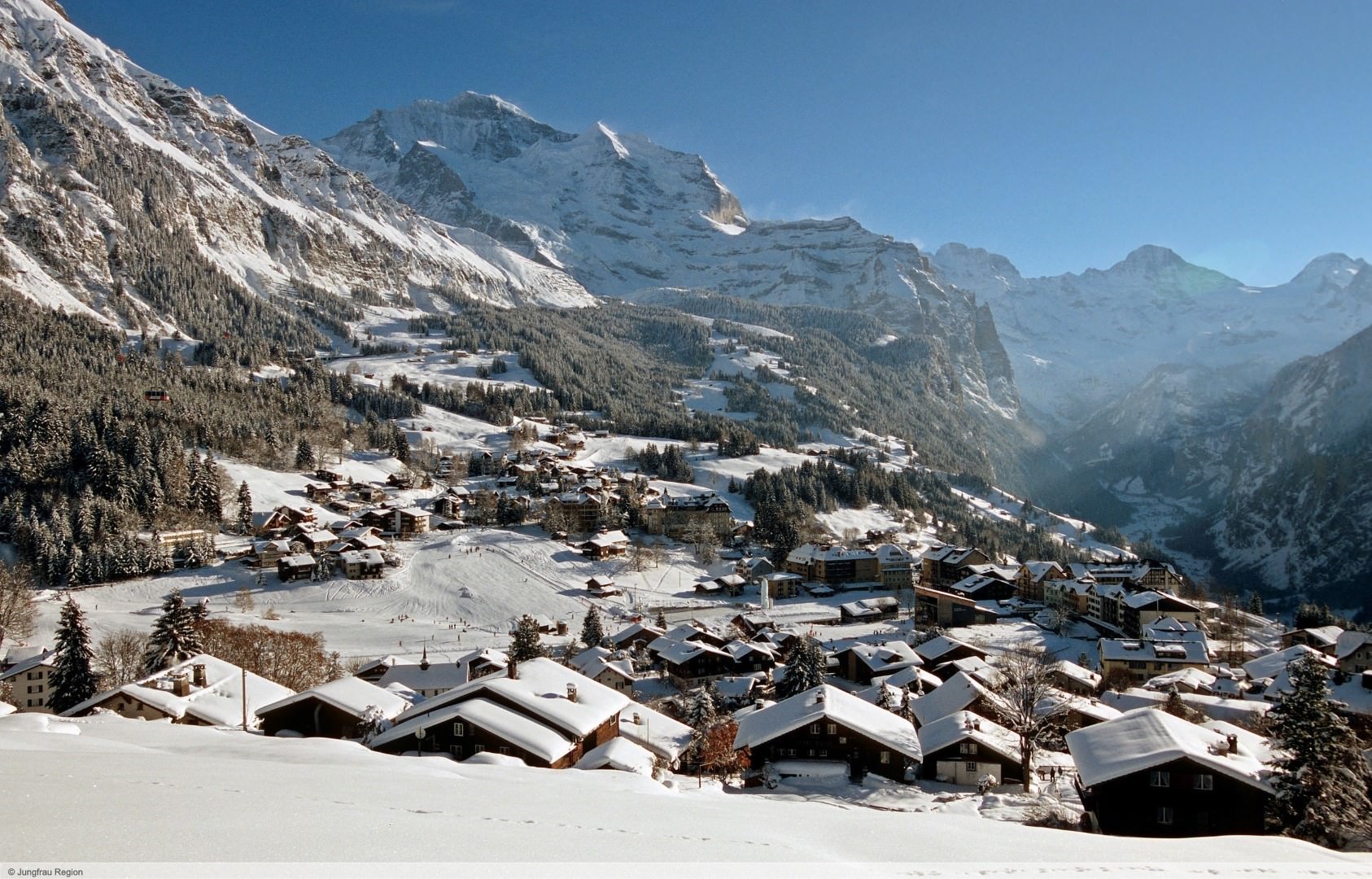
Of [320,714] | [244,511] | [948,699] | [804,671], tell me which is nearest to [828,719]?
[948,699]

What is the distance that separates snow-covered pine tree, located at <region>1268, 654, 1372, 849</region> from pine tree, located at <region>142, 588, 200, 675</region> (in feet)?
148

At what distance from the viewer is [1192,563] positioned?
187250mm

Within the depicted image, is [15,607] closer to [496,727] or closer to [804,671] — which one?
[496,727]

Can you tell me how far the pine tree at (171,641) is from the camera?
4116cm

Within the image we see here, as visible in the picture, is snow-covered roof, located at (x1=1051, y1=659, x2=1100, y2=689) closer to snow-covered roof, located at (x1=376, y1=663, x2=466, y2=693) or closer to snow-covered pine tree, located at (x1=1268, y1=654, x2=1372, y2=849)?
snow-covered pine tree, located at (x1=1268, y1=654, x2=1372, y2=849)

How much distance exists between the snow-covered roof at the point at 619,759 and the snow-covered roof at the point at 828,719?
17.1ft

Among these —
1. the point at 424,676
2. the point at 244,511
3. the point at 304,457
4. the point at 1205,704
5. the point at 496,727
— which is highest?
the point at 304,457

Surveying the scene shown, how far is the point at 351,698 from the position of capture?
29750 mm

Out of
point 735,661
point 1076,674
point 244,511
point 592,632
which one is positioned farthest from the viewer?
point 244,511

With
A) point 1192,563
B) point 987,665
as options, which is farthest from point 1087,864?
point 1192,563

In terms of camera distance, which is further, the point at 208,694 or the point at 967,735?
the point at 208,694

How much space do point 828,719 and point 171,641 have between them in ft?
111

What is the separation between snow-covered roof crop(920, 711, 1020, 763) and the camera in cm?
3033

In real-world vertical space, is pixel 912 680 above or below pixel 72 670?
below
